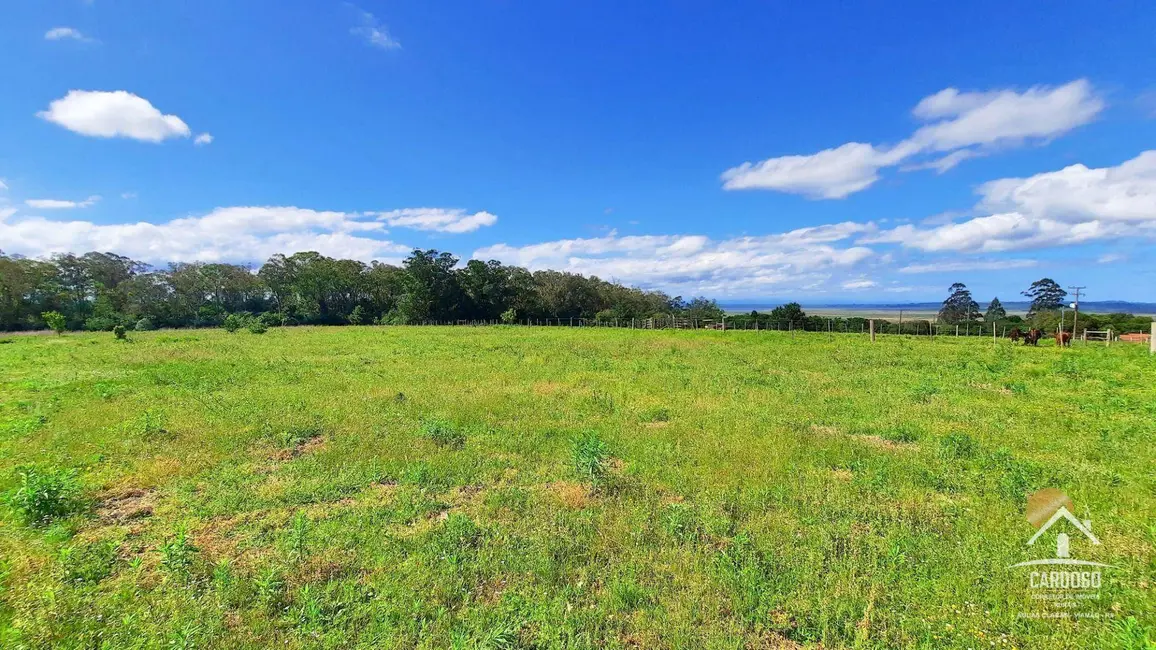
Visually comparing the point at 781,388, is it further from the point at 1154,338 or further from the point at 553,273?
the point at 553,273

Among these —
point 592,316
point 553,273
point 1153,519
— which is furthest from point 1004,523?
point 553,273

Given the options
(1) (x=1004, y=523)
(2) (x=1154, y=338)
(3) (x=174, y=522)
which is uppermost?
(2) (x=1154, y=338)

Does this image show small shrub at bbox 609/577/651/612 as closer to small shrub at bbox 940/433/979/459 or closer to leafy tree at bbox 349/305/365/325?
small shrub at bbox 940/433/979/459

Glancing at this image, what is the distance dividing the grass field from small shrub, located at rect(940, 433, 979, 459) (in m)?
0.05

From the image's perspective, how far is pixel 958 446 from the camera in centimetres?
764

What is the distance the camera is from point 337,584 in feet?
13.4

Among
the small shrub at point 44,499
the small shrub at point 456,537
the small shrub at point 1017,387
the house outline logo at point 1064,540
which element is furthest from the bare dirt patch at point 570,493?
the small shrub at point 1017,387

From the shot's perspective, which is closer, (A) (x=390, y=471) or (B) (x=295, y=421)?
(A) (x=390, y=471)

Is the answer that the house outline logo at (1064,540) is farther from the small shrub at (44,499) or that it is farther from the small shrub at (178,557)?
the small shrub at (44,499)

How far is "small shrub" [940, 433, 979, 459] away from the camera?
7.45m

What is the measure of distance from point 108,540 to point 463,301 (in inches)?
2768

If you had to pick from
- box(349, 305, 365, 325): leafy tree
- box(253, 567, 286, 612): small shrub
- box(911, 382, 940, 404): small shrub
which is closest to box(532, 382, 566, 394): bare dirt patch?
box(253, 567, 286, 612): small shrub

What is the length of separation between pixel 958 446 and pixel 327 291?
77.8 m
